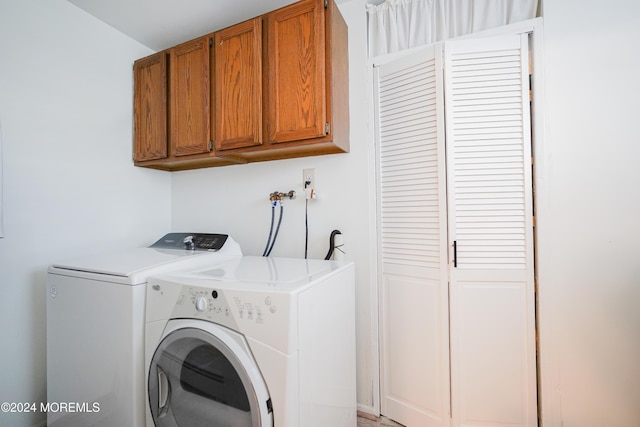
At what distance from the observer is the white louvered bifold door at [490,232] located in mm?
1340

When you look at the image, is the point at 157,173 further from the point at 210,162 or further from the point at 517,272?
the point at 517,272

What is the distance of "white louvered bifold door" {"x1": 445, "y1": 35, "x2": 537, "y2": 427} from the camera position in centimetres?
134

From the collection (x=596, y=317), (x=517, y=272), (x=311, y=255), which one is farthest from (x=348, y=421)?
(x=596, y=317)

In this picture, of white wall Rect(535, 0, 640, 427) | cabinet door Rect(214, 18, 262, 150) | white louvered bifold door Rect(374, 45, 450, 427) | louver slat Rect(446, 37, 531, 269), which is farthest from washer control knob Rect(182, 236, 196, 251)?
white wall Rect(535, 0, 640, 427)

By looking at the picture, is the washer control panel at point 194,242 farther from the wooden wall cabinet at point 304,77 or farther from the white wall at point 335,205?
the wooden wall cabinet at point 304,77

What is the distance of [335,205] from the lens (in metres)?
1.72

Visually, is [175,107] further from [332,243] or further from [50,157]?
[332,243]

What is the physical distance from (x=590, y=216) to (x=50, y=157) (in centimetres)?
286

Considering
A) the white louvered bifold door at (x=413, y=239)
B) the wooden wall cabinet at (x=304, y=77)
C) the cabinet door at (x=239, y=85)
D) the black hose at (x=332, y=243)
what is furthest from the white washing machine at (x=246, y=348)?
the cabinet door at (x=239, y=85)

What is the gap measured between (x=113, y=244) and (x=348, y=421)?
6.08ft

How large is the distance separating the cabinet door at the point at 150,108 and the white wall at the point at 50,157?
0.07 m

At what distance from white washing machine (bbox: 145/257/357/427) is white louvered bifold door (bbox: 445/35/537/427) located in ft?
2.20

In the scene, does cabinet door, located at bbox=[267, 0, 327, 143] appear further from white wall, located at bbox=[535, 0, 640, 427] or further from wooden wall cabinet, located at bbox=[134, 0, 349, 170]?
white wall, located at bbox=[535, 0, 640, 427]

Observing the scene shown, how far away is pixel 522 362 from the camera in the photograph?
1.34 m
